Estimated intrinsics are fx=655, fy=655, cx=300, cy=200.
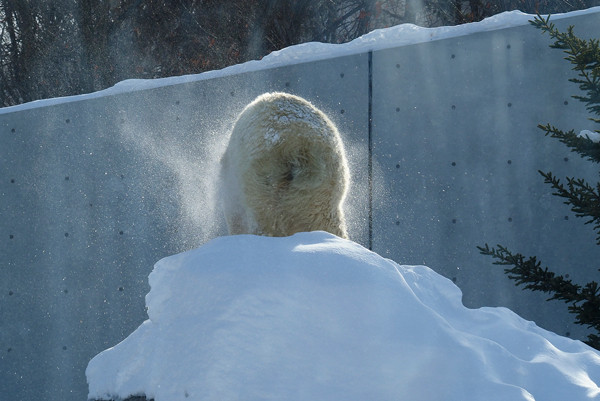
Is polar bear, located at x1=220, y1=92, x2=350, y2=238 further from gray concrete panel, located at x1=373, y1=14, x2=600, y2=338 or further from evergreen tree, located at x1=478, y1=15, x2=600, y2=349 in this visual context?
gray concrete panel, located at x1=373, y1=14, x2=600, y2=338

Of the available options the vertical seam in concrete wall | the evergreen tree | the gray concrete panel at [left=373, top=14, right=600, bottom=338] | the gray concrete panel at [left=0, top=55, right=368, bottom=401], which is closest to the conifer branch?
the evergreen tree

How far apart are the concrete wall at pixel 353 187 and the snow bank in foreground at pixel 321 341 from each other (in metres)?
2.95

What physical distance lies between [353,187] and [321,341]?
3278 millimetres

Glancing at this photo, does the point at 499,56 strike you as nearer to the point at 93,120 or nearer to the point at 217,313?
the point at 93,120

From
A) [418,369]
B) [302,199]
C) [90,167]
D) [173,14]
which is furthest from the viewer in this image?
[173,14]

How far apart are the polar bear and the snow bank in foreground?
2.16 ft

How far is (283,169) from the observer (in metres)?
2.14

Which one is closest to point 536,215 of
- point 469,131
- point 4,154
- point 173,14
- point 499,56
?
point 469,131

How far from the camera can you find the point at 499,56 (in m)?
4.39

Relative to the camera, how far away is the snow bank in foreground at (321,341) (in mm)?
1225

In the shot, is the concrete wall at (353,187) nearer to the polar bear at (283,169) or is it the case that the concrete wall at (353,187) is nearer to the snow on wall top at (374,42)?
the snow on wall top at (374,42)

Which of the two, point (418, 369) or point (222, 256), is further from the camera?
point (222, 256)

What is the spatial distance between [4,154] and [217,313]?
15.8ft

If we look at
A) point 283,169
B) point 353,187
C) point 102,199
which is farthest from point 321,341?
point 102,199
